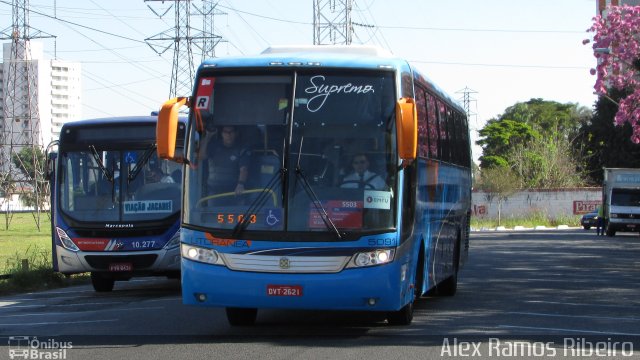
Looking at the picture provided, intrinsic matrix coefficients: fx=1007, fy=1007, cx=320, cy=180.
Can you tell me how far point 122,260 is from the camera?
17266 mm

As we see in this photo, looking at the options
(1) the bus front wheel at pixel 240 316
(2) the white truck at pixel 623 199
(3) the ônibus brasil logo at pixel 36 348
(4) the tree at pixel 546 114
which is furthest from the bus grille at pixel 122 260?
(4) the tree at pixel 546 114

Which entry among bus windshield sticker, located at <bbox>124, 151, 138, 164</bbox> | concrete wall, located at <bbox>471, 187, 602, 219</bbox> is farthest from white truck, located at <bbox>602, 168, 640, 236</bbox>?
bus windshield sticker, located at <bbox>124, 151, 138, 164</bbox>

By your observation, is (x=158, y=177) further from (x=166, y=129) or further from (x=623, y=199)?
(x=623, y=199)

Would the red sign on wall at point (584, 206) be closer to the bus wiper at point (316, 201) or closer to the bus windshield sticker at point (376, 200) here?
the bus windshield sticker at point (376, 200)

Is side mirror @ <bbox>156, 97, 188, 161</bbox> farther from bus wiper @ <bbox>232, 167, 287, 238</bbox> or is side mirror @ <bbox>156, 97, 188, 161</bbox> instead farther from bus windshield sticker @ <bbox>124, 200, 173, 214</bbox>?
bus windshield sticker @ <bbox>124, 200, 173, 214</bbox>

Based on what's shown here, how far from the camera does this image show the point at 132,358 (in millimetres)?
9961

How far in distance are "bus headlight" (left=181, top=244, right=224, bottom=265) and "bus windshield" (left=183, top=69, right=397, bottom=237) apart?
0.27 metres

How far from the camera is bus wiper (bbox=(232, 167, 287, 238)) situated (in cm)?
1081

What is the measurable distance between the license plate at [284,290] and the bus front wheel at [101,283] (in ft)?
28.0

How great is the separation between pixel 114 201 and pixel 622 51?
1562 centimetres

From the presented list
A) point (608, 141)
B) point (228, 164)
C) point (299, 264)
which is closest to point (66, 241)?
point (228, 164)

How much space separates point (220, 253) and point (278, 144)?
1.34 m

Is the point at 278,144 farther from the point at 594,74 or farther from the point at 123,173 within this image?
the point at 594,74

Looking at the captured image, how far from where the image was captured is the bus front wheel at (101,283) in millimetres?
18719
